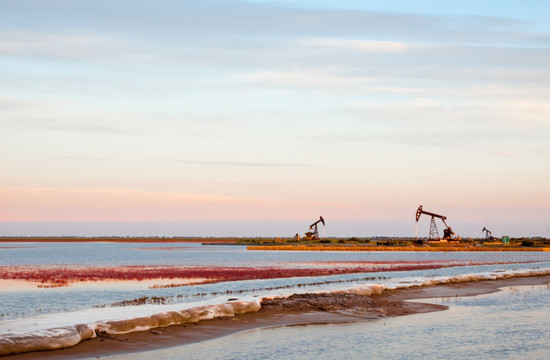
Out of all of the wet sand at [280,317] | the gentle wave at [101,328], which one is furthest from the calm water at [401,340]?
the gentle wave at [101,328]

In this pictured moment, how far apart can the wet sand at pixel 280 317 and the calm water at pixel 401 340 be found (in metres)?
1.04

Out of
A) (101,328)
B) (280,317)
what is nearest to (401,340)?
(280,317)

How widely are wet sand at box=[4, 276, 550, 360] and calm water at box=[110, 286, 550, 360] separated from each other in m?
1.04

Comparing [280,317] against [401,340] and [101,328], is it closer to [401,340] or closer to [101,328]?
[401,340]

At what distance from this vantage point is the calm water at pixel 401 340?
70.9 feet

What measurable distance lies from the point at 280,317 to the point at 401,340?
7.52 meters

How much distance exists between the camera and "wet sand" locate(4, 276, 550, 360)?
21.5 meters

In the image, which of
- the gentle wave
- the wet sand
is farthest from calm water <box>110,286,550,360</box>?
the gentle wave

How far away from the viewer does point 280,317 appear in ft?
99.3

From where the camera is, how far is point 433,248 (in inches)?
6334

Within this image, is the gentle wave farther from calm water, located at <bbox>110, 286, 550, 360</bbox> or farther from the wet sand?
calm water, located at <bbox>110, 286, 550, 360</bbox>

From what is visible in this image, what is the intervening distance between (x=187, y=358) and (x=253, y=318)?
30.7 ft

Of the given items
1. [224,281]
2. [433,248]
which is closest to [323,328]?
[224,281]

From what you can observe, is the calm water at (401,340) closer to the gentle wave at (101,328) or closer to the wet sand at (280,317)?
the wet sand at (280,317)
